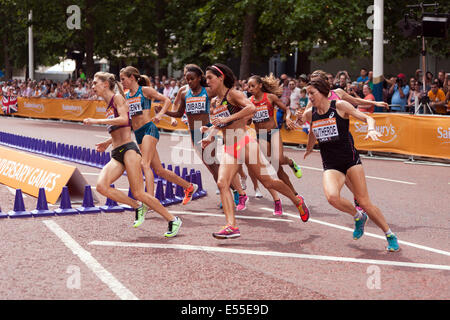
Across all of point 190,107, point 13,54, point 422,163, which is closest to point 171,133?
point 422,163

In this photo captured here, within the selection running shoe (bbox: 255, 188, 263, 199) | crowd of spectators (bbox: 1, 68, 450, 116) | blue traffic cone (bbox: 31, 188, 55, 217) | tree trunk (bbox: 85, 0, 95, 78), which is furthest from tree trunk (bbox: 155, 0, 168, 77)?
blue traffic cone (bbox: 31, 188, 55, 217)

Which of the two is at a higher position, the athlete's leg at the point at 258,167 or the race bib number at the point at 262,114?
the race bib number at the point at 262,114

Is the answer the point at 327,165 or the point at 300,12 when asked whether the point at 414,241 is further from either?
the point at 300,12

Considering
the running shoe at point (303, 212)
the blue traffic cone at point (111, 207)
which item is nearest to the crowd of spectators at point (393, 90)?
the blue traffic cone at point (111, 207)

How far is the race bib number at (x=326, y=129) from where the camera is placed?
7164 mm

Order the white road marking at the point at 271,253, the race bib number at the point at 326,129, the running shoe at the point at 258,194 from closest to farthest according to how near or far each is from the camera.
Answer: the white road marking at the point at 271,253 → the race bib number at the point at 326,129 → the running shoe at the point at 258,194

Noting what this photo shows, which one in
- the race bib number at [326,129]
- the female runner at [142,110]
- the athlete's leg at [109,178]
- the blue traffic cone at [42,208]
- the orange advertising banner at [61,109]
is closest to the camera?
the race bib number at [326,129]

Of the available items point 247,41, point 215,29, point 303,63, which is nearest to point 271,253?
point 215,29

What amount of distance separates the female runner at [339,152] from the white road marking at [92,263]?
7.96ft

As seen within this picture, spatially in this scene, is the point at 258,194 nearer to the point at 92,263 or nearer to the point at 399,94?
the point at 92,263

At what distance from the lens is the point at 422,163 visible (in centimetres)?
1584

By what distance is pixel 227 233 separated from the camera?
24.7 ft

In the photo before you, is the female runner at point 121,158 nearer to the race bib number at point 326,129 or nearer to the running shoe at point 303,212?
the running shoe at point 303,212
